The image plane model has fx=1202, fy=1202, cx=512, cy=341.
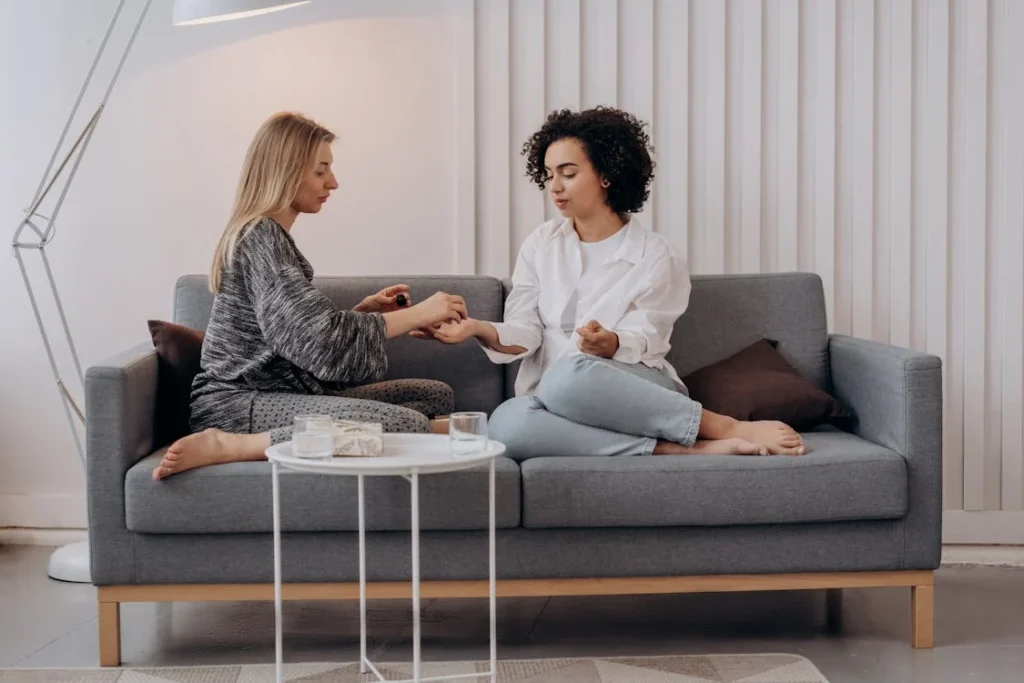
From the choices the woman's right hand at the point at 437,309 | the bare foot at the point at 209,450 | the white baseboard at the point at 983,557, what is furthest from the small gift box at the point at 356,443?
the white baseboard at the point at 983,557

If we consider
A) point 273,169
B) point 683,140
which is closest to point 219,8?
point 273,169

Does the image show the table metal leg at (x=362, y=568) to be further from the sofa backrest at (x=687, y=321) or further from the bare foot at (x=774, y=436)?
the bare foot at (x=774, y=436)

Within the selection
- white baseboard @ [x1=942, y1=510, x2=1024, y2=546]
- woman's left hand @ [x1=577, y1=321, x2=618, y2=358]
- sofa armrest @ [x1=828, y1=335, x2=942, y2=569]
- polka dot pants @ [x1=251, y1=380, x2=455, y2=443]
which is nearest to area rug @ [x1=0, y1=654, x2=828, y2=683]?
sofa armrest @ [x1=828, y1=335, x2=942, y2=569]

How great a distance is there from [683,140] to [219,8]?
4.51ft

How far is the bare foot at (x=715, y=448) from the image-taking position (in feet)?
8.70

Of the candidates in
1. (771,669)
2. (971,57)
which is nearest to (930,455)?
(771,669)

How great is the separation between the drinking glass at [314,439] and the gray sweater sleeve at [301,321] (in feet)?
1.53

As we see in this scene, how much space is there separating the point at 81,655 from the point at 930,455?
1.92 m

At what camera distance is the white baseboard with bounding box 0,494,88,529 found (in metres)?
3.73

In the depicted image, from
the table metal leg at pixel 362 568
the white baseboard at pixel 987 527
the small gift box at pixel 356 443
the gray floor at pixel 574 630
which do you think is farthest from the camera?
the white baseboard at pixel 987 527

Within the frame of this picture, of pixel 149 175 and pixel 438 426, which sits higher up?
pixel 149 175

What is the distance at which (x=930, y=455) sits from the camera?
266cm

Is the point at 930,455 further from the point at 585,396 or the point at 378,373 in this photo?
the point at 378,373

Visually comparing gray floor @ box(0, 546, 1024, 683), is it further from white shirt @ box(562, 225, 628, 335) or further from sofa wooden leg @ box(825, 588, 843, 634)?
white shirt @ box(562, 225, 628, 335)
